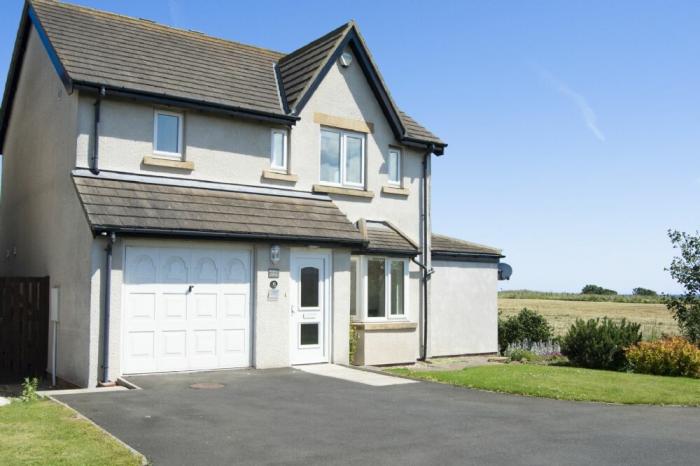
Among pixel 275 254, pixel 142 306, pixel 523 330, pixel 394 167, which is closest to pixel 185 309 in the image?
pixel 142 306

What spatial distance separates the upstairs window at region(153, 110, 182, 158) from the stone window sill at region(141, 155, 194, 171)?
22cm

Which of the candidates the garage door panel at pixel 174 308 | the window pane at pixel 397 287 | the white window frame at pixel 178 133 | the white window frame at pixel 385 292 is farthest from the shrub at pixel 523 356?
the white window frame at pixel 178 133

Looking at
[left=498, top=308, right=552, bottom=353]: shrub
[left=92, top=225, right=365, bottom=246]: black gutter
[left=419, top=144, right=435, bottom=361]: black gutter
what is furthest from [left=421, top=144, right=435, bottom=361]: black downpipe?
[left=498, top=308, right=552, bottom=353]: shrub

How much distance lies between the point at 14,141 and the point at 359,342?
1149cm

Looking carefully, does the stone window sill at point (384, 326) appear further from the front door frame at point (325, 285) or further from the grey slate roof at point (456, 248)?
the grey slate roof at point (456, 248)

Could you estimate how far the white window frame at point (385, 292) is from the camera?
18.7 metres

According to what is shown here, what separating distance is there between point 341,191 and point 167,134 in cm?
489

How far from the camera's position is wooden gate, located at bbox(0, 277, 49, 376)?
15992mm

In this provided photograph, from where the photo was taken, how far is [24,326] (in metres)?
16.2

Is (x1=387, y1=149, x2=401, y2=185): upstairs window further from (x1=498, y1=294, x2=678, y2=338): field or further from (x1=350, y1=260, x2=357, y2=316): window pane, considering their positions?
(x1=498, y1=294, x2=678, y2=338): field

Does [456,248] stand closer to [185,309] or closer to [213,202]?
[213,202]

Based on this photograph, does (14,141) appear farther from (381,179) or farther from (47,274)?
(381,179)

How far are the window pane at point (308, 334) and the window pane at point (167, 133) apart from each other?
503cm

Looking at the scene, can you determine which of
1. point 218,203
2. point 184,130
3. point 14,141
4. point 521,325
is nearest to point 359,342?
point 218,203
